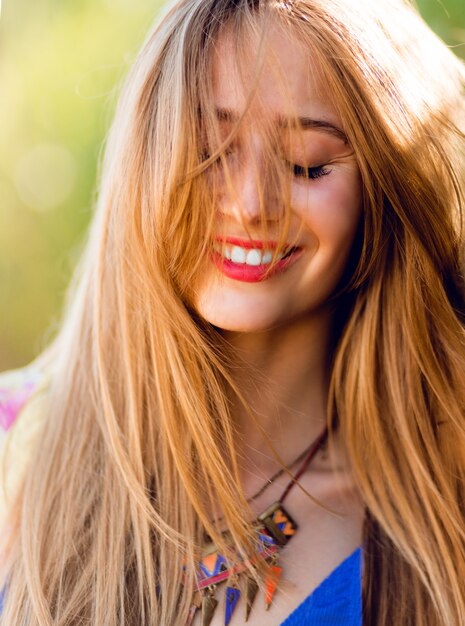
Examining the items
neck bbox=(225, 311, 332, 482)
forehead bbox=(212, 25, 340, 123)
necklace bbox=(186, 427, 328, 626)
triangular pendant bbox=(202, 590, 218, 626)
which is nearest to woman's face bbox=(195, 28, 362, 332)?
forehead bbox=(212, 25, 340, 123)

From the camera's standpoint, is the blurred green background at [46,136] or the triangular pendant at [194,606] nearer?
the triangular pendant at [194,606]

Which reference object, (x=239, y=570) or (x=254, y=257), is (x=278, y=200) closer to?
(x=254, y=257)

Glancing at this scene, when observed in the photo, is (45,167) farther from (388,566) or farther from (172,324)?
(388,566)

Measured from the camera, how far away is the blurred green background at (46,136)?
3059 mm

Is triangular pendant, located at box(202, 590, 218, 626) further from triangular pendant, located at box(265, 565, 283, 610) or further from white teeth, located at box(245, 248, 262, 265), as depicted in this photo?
white teeth, located at box(245, 248, 262, 265)

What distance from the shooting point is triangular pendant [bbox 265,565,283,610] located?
1.39 meters

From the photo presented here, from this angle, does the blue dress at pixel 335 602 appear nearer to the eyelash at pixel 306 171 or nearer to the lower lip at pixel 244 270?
the lower lip at pixel 244 270

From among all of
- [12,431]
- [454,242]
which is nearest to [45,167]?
[12,431]

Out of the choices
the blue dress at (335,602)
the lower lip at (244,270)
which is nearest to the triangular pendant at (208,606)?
the blue dress at (335,602)

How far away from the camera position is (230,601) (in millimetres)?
1379

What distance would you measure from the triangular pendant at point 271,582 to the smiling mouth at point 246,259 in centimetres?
54

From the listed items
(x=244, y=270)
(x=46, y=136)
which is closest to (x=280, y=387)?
(x=244, y=270)

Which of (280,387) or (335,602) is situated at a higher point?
(280,387)

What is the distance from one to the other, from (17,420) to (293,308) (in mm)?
622
